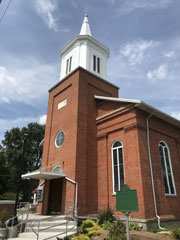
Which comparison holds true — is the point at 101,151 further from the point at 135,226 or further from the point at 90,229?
the point at 90,229

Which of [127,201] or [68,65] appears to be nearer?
[127,201]

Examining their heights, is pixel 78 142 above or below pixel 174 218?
above

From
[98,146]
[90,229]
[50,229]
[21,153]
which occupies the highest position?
[21,153]

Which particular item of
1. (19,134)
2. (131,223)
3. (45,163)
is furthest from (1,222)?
(19,134)

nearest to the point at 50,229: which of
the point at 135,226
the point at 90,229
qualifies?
the point at 90,229

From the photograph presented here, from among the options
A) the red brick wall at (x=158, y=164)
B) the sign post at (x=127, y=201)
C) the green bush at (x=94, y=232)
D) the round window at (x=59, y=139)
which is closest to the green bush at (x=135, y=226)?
the red brick wall at (x=158, y=164)

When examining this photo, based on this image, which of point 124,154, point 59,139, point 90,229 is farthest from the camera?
point 59,139

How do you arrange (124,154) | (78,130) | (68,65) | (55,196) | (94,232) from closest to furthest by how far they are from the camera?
(94,232) < (124,154) < (78,130) < (55,196) < (68,65)

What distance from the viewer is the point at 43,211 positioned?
57.0ft

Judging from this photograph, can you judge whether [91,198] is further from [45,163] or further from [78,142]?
[45,163]

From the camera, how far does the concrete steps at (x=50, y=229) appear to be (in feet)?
36.5

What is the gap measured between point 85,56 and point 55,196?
12509 millimetres

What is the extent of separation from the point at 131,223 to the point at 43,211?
784 cm

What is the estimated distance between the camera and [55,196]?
17.7 metres
